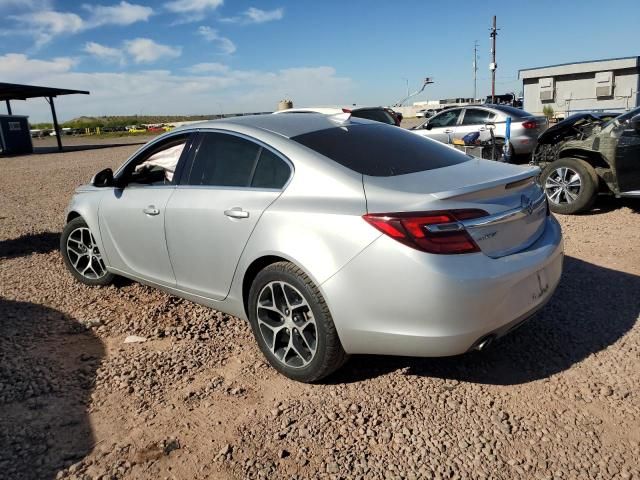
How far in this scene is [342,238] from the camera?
271 cm

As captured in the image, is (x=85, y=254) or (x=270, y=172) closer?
(x=270, y=172)

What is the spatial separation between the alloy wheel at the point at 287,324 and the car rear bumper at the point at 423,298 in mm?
262

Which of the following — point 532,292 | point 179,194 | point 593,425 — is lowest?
point 593,425

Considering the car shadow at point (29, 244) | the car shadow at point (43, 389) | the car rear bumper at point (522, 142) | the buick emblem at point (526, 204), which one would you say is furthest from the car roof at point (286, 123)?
the car rear bumper at point (522, 142)

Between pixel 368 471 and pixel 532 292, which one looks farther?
pixel 532 292

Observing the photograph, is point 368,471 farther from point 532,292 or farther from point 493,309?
point 532,292

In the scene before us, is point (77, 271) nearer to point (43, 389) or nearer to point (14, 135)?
point (43, 389)

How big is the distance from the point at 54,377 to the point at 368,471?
2.12m

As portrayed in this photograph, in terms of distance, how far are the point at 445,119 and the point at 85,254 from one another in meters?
9.99

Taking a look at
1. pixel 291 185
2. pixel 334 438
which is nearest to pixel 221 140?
pixel 291 185

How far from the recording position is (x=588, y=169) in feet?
22.1

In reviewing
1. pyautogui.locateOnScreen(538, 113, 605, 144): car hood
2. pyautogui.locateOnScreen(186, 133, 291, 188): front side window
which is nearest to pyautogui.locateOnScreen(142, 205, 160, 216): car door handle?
pyautogui.locateOnScreen(186, 133, 291, 188): front side window

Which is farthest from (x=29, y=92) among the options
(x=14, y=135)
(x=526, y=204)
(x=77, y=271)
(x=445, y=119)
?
(x=526, y=204)

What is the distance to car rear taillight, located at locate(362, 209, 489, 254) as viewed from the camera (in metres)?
2.55
